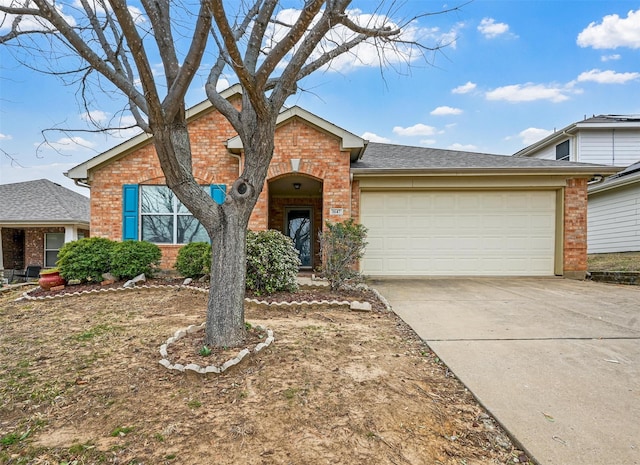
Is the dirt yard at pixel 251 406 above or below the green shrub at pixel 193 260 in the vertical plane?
below

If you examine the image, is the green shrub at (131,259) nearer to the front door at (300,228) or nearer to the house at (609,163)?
the front door at (300,228)

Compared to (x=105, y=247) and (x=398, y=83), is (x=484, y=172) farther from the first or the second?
(x=105, y=247)

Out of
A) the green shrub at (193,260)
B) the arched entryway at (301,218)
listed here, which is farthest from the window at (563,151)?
the green shrub at (193,260)

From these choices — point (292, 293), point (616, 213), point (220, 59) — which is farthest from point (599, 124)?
point (220, 59)

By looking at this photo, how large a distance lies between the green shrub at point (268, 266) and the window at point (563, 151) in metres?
15.4

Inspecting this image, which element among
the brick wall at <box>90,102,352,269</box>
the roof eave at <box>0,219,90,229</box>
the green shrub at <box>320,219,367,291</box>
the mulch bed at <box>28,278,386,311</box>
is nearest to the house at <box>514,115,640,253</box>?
the brick wall at <box>90,102,352,269</box>

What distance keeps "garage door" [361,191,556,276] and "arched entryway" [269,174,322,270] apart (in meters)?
3.33

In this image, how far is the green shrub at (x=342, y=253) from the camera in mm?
6691

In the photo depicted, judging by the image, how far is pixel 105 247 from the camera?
810cm

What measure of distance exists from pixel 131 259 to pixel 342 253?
198 inches

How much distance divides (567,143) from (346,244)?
1452cm

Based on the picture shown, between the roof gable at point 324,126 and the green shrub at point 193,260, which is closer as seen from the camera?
the green shrub at point 193,260

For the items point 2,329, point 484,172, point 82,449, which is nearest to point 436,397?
point 82,449

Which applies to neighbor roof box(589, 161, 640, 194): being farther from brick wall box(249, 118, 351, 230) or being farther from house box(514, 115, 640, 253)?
brick wall box(249, 118, 351, 230)
